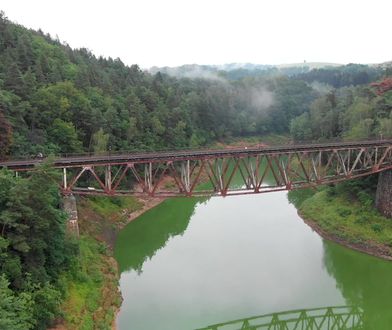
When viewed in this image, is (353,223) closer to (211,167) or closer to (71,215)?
(211,167)

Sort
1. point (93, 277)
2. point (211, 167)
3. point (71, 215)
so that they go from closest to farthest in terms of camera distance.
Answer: point (93, 277)
point (71, 215)
point (211, 167)

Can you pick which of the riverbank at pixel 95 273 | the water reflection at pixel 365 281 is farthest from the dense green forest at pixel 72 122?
the water reflection at pixel 365 281

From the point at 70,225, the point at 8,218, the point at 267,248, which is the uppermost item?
the point at 8,218

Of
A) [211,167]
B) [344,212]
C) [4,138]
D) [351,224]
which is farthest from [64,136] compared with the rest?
[351,224]

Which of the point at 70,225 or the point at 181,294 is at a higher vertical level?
the point at 70,225

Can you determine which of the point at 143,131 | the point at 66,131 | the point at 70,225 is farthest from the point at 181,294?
the point at 143,131

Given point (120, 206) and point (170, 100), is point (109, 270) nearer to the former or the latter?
point (120, 206)
